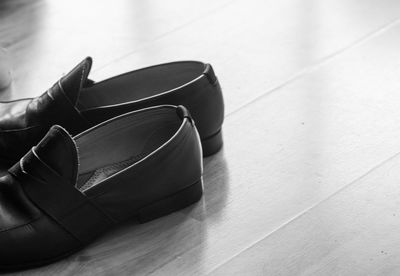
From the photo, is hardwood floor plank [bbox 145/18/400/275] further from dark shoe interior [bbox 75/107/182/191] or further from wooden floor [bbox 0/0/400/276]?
dark shoe interior [bbox 75/107/182/191]

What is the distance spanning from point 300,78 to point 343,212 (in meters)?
0.44

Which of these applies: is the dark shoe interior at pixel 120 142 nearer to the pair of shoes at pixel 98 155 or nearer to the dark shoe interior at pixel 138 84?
the pair of shoes at pixel 98 155

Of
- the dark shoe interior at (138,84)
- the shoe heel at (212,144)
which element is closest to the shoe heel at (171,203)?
the shoe heel at (212,144)

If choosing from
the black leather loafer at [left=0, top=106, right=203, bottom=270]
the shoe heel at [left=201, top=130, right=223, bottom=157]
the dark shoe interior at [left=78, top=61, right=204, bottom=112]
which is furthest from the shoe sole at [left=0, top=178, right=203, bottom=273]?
the dark shoe interior at [left=78, top=61, right=204, bottom=112]

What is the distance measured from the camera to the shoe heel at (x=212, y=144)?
4.26 ft

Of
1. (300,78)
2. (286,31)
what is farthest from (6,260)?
(286,31)

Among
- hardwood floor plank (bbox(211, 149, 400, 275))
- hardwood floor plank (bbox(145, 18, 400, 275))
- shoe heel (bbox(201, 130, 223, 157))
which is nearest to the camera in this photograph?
hardwood floor plank (bbox(211, 149, 400, 275))

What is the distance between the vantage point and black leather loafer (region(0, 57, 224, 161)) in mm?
1248

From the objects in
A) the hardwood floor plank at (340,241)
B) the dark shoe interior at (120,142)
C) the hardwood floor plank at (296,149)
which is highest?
the dark shoe interior at (120,142)

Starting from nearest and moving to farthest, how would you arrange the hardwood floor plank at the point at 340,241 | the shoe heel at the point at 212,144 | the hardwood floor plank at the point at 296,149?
the hardwood floor plank at the point at 340,241, the hardwood floor plank at the point at 296,149, the shoe heel at the point at 212,144

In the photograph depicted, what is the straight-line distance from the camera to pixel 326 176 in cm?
123

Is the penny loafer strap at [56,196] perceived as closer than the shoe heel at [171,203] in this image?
Yes

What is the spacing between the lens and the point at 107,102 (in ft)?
4.51

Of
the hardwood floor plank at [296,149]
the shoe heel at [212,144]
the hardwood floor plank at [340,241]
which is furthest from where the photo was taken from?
the shoe heel at [212,144]
